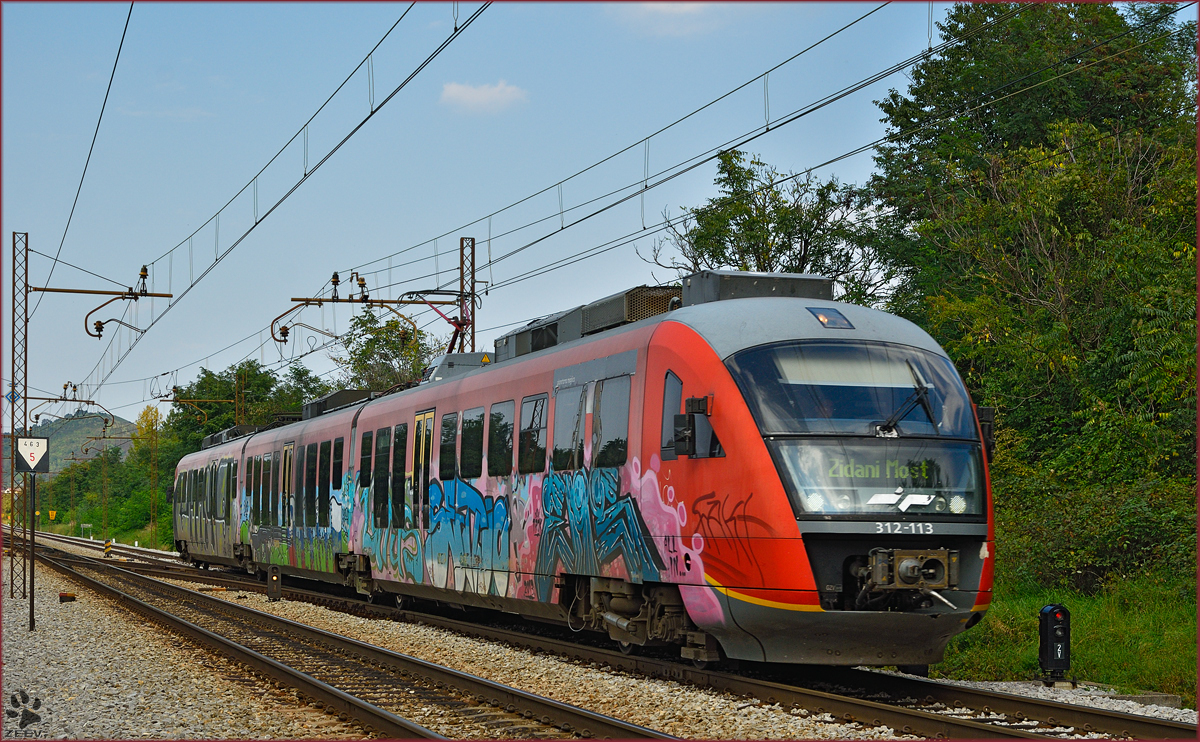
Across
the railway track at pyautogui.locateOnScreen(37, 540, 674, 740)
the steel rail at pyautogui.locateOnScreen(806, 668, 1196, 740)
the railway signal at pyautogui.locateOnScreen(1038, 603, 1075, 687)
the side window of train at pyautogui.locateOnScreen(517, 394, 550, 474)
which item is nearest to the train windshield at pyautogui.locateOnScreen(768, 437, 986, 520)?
the steel rail at pyautogui.locateOnScreen(806, 668, 1196, 740)

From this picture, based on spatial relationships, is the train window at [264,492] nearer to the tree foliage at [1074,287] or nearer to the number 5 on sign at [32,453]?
the number 5 on sign at [32,453]

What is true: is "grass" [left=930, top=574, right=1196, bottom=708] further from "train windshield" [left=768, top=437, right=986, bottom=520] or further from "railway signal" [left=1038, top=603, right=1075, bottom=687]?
"train windshield" [left=768, top=437, right=986, bottom=520]

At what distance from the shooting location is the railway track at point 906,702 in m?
8.55

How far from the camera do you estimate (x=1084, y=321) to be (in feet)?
75.2

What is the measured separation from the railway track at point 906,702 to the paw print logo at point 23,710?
516 cm

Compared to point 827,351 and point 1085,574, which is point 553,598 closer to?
point 827,351

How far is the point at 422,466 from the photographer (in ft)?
58.1

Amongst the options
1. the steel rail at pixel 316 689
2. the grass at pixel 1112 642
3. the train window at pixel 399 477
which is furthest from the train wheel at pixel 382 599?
the grass at pixel 1112 642

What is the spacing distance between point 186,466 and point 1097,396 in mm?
27377

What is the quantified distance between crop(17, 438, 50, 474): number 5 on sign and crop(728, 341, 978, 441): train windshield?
12.7 metres

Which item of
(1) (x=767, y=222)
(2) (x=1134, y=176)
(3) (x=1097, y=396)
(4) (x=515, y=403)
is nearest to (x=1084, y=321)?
(3) (x=1097, y=396)

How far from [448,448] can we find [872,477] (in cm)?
795

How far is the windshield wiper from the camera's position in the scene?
33.7 ft

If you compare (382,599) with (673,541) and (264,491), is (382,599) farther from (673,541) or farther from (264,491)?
(673,541)
